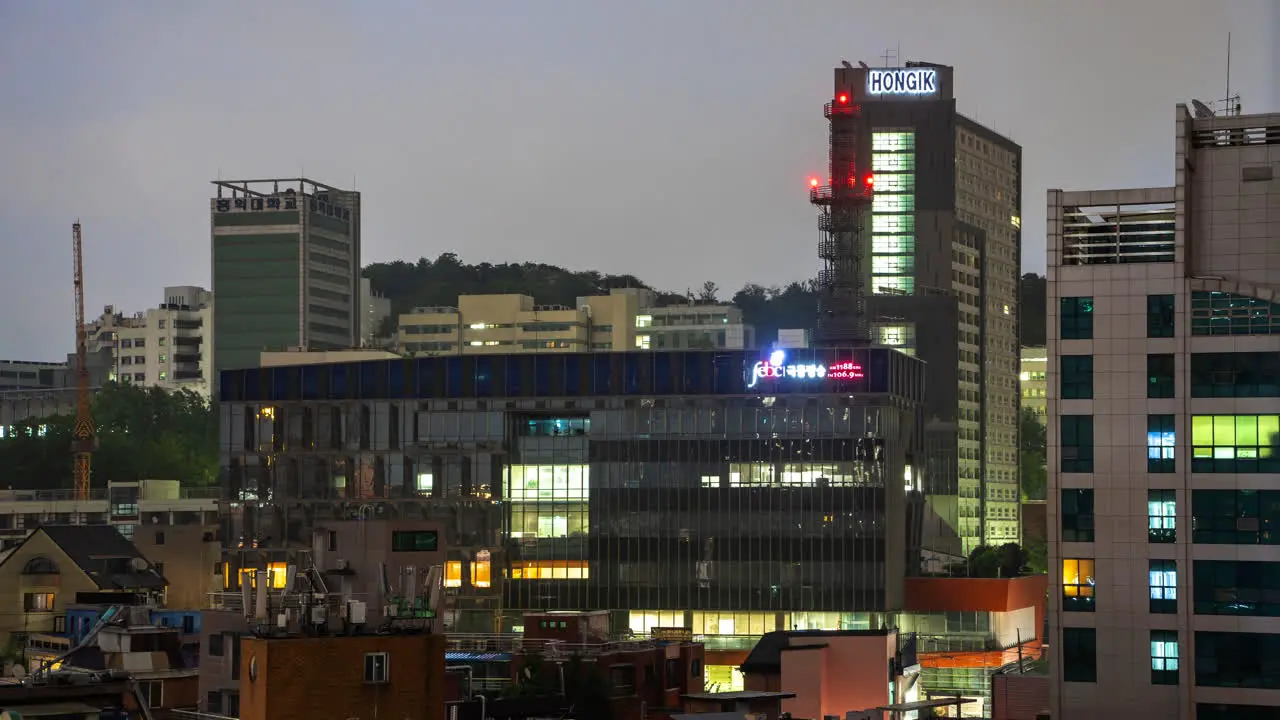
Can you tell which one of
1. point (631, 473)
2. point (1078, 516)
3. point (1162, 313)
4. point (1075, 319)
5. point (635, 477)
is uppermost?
point (1162, 313)

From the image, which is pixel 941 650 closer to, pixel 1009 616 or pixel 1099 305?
pixel 1009 616

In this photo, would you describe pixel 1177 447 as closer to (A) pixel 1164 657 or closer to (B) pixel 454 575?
(A) pixel 1164 657

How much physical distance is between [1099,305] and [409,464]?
95062 mm

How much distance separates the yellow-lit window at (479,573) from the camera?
161 m

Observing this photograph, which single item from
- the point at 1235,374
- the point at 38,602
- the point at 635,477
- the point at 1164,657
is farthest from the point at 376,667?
the point at 635,477

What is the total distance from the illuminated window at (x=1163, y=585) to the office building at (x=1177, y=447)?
49mm

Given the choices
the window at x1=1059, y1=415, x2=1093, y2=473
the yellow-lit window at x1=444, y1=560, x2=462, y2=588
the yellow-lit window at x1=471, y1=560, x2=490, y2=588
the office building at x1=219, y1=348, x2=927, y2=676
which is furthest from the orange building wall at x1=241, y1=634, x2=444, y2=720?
the yellow-lit window at x1=471, y1=560, x2=490, y2=588

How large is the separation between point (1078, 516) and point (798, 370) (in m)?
81.7

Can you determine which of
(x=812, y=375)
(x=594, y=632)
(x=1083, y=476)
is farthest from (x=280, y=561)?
(x=1083, y=476)

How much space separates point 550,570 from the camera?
16100 cm

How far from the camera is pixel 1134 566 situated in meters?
74.0

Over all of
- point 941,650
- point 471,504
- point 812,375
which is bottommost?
point 941,650

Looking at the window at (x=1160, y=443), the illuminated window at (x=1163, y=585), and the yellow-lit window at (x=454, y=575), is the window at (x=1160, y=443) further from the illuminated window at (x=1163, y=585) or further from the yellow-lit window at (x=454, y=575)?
the yellow-lit window at (x=454, y=575)

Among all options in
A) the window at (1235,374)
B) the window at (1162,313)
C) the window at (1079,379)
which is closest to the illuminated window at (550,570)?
the window at (1079,379)
